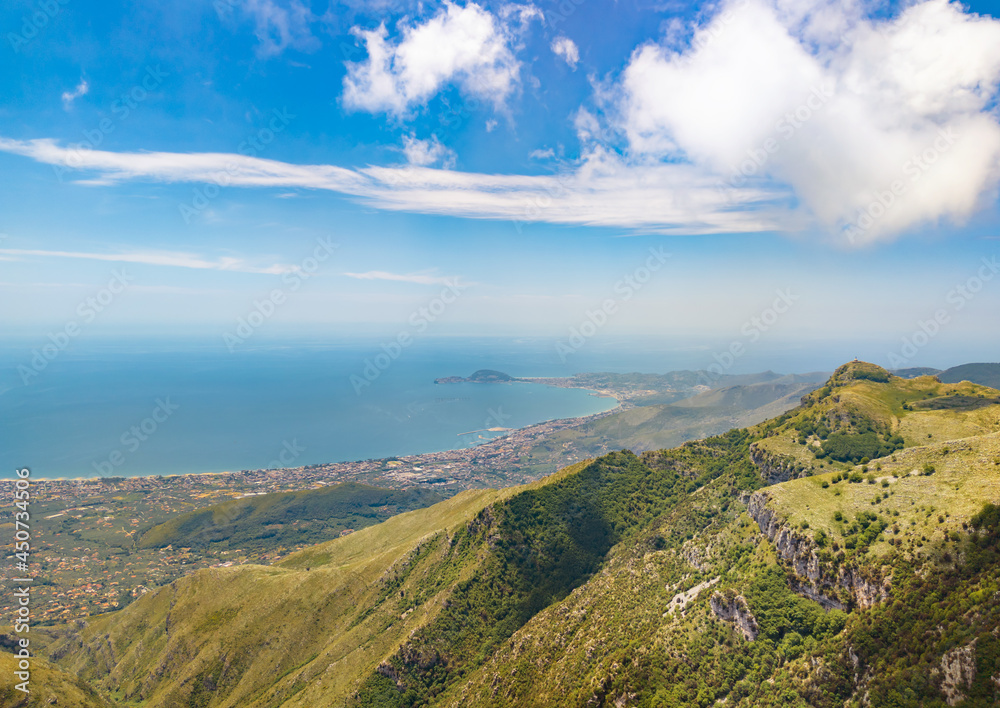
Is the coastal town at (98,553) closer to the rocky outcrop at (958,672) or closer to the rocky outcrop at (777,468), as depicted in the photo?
the rocky outcrop at (777,468)

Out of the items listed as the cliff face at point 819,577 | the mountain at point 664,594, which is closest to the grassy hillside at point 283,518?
the mountain at point 664,594

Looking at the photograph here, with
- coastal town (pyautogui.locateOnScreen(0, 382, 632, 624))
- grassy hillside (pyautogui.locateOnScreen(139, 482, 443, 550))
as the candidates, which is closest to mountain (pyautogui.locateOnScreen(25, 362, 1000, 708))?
coastal town (pyautogui.locateOnScreen(0, 382, 632, 624))

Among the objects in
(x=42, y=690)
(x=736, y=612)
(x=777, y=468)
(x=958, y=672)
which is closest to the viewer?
(x=958, y=672)

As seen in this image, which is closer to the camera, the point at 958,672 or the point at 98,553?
the point at 958,672

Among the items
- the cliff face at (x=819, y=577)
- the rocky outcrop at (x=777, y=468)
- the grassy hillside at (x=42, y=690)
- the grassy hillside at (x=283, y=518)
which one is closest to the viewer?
the cliff face at (x=819, y=577)

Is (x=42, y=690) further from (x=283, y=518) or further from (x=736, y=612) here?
(x=283, y=518)

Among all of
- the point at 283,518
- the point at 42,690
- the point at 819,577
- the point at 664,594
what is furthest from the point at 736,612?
the point at 283,518

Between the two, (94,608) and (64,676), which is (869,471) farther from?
(94,608)
